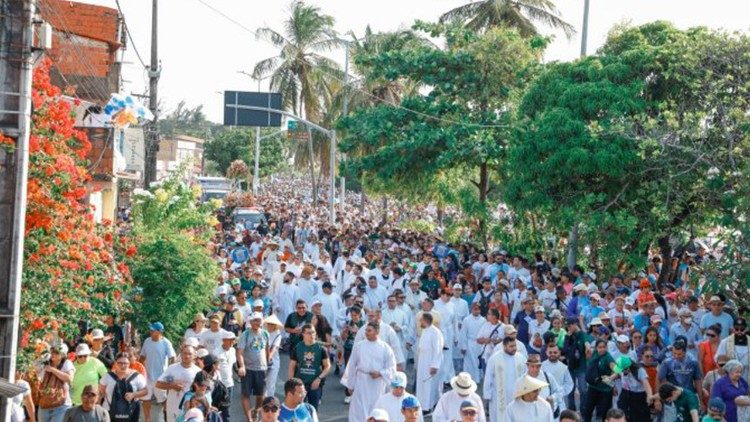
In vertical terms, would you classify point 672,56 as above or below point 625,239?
above

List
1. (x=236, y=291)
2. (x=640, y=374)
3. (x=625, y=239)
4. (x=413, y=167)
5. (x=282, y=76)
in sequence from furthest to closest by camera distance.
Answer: (x=282, y=76), (x=413, y=167), (x=625, y=239), (x=236, y=291), (x=640, y=374)

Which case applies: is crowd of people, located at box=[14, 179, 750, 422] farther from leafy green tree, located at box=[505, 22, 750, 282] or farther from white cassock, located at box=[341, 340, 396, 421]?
leafy green tree, located at box=[505, 22, 750, 282]

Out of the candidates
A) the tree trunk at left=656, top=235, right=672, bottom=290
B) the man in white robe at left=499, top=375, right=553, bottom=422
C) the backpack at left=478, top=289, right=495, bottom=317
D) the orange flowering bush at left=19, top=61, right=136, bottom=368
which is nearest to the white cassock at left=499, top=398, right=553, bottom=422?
the man in white robe at left=499, top=375, right=553, bottom=422

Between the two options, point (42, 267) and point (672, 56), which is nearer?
point (42, 267)

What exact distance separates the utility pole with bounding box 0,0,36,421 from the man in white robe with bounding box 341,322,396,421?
429 centimetres

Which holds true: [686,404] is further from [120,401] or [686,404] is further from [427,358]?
[120,401]

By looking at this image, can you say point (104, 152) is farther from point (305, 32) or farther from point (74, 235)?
point (305, 32)

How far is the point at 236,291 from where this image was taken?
1914 centimetres

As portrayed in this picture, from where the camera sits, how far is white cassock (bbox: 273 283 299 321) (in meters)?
21.3

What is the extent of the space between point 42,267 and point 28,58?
2837 mm

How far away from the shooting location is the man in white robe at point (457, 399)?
11.9 metres

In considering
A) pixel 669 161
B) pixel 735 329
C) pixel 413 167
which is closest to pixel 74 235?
pixel 735 329

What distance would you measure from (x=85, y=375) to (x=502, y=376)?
459 cm

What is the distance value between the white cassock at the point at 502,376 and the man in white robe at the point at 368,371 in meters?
1.13
